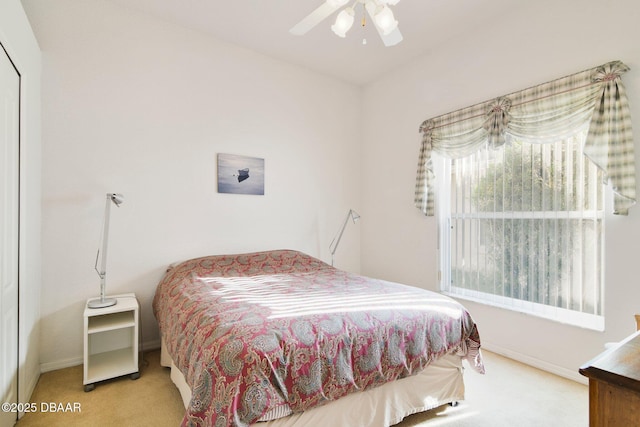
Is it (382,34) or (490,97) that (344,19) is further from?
(490,97)

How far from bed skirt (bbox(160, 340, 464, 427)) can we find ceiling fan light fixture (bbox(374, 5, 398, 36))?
194 cm

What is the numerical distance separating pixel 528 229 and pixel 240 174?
8.61 feet

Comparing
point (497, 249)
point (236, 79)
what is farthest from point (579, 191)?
point (236, 79)

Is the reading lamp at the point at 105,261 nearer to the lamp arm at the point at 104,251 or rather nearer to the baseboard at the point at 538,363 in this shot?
the lamp arm at the point at 104,251

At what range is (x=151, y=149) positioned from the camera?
2.79 meters

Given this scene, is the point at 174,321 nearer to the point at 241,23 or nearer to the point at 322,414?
the point at 322,414

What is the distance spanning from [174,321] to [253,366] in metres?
0.87

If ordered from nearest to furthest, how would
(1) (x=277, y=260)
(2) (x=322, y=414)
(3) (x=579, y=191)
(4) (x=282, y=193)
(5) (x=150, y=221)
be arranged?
(2) (x=322, y=414) < (3) (x=579, y=191) < (5) (x=150, y=221) < (1) (x=277, y=260) < (4) (x=282, y=193)

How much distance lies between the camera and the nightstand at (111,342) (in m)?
2.12

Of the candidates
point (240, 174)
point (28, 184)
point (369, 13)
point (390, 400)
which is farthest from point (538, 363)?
point (28, 184)

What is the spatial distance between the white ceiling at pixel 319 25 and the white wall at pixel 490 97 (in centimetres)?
20

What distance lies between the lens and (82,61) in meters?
2.52

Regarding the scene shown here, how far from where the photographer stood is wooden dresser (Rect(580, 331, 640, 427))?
0.74 metres

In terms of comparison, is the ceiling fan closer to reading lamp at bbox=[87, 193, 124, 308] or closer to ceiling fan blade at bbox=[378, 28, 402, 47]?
ceiling fan blade at bbox=[378, 28, 402, 47]
